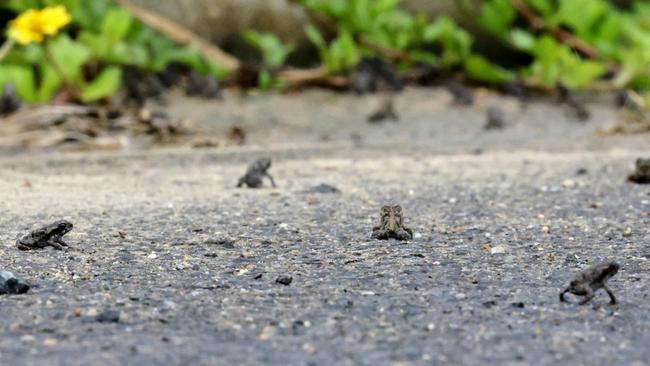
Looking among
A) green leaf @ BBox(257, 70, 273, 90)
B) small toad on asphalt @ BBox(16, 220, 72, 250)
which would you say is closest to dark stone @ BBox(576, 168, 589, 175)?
small toad on asphalt @ BBox(16, 220, 72, 250)

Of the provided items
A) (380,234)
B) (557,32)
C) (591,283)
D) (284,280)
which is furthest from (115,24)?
(591,283)

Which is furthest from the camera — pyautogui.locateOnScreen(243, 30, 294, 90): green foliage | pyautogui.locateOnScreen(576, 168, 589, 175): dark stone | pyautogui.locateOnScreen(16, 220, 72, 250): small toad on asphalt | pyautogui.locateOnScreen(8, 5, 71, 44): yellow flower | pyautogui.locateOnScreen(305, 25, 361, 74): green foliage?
pyautogui.locateOnScreen(243, 30, 294, 90): green foliage

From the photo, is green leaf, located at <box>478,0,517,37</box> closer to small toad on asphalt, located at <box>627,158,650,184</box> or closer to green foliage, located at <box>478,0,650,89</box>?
green foliage, located at <box>478,0,650,89</box>

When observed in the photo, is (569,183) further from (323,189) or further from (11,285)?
(11,285)

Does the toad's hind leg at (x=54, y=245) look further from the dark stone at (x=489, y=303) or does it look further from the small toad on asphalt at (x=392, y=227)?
the dark stone at (x=489, y=303)

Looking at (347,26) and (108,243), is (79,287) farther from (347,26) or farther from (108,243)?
(347,26)

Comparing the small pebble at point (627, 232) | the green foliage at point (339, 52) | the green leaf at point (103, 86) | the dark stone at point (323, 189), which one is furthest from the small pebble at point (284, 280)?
the green foliage at point (339, 52)

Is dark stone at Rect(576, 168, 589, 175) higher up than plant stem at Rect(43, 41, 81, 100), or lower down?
lower down

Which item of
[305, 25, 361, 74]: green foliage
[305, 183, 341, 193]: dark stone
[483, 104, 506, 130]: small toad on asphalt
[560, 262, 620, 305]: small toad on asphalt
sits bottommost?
[560, 262, 620, 305]: small toad on asphalt
